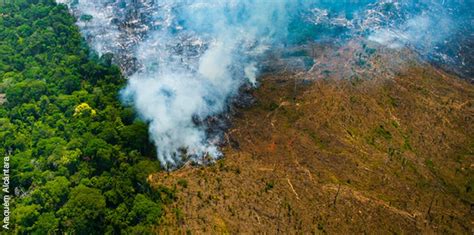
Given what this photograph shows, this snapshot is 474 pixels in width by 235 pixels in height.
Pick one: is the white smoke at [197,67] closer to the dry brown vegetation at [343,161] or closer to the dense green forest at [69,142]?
the dense green forest at [69,142]

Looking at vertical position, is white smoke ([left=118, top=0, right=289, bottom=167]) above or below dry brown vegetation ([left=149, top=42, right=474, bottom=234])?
above

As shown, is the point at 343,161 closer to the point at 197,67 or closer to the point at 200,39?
the point at 197,67

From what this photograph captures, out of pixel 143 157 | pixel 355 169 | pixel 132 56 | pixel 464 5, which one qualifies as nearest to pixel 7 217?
pixel 143 157

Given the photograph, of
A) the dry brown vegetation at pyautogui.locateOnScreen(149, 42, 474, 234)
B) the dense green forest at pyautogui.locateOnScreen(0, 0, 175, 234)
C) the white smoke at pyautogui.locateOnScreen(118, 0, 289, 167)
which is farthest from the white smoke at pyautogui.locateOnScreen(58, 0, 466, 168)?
the dry brown vegetation at pyautogui.locateOnScreen(149, 42, 474, 234)

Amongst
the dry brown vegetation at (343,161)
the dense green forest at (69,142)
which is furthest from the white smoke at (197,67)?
the dry brown vegetation at (343,161)

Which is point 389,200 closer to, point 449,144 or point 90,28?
point 449,144

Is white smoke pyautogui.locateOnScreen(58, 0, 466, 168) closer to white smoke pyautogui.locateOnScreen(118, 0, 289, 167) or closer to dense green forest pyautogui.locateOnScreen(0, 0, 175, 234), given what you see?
white smoke pyautogui.locateOnScreen(118, 0, 289, 167)
